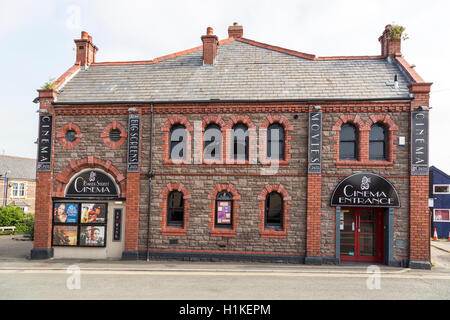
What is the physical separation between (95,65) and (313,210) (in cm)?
1362

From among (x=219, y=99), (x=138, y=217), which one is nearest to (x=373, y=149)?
(x=219, y=99)

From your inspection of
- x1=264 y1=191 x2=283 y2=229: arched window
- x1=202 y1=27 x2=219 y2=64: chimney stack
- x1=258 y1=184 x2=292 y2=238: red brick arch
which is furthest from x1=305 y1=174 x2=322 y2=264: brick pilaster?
x1=202 y1=27 x2=219 y2=64: chimney stack

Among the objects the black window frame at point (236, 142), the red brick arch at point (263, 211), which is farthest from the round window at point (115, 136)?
the red brick arch at point (263, 211)

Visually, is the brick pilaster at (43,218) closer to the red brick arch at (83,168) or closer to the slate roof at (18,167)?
the red brick arch at (83,168)

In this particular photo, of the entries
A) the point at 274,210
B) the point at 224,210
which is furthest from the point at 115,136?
the point at 274,210

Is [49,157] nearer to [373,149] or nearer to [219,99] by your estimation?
[219,99]

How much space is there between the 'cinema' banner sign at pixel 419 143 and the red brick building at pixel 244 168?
4cm

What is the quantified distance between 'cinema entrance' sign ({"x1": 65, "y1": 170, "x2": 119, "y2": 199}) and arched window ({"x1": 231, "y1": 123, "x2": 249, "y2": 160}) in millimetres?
5683

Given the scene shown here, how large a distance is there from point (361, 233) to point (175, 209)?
818 cm

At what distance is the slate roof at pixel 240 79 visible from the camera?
1550 cm

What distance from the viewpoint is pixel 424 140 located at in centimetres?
1414

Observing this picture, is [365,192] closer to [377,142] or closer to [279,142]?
[377,142]

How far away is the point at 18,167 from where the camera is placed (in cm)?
Answer: 4503

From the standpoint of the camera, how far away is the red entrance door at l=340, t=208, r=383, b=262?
48.9ft
